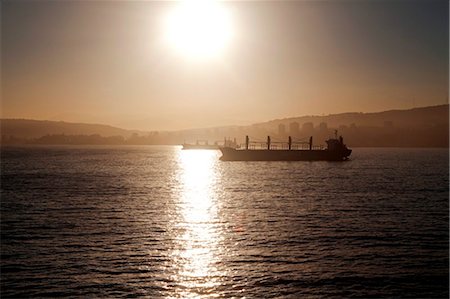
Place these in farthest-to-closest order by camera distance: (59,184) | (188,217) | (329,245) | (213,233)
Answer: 1. (59,184)
2. (188,217)
3. (213,233)
4. (329,245)

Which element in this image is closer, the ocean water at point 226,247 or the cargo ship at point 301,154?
the ocean water at point 226,247

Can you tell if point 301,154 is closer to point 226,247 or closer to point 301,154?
point 301,154

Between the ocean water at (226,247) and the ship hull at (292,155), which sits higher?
the ship hull at (292,155)

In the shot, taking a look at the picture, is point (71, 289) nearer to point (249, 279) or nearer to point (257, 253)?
point (249, 279)

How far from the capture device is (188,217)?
170 feet

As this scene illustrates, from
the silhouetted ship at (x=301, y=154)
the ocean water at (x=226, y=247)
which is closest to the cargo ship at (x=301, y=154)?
the silhouetted ship at (x=301, y=154)

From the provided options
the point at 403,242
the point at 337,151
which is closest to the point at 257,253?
the point at 403,242

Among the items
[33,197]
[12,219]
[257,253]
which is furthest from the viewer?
[33,197]

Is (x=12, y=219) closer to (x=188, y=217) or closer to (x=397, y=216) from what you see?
(x=188, y=217)

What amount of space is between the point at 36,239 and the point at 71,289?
46.8ft

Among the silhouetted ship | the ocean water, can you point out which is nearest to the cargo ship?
the silhouetted ship

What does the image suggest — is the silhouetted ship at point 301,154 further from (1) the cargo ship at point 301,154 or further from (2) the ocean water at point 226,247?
(2) the ocean water at point 226,247

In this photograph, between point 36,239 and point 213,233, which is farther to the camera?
point 213,233

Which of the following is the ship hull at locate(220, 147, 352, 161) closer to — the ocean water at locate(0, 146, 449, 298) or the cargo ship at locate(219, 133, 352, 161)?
the cargo ship at locate(219, 133, 352, 161)
